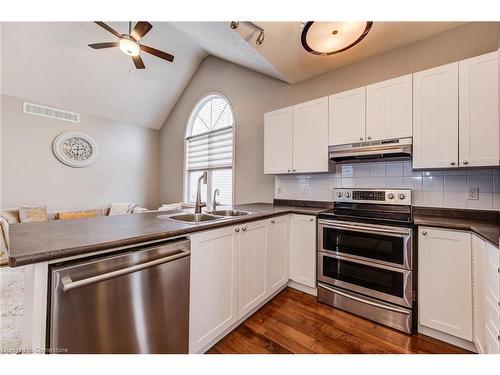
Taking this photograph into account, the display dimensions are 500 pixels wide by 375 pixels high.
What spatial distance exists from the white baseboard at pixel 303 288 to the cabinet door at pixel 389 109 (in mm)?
1711

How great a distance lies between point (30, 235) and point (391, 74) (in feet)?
10.9

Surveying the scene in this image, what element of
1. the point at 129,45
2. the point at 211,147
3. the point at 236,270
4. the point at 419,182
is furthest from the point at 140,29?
the point at 419,182

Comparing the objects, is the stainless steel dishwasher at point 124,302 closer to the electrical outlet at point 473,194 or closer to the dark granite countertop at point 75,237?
the dark granite countertop at point 75,237

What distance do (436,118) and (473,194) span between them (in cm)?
77

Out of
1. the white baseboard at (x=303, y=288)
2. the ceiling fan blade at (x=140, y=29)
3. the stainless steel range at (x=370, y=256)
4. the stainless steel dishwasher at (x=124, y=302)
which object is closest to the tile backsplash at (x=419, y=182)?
the stainless steel range at (x=370, y=256)

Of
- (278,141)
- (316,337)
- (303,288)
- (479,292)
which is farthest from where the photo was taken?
(278,141)

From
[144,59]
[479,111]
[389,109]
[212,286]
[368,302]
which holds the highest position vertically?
[144,59]

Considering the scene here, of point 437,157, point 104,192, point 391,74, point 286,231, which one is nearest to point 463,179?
point 437,157

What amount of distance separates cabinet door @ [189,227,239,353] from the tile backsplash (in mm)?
1534

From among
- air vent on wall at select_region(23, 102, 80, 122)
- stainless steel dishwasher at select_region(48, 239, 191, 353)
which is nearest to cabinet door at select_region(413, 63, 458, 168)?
stainless steel dishwasher at select_region(48, 239, 191, 353)

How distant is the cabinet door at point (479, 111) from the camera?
1.56 m

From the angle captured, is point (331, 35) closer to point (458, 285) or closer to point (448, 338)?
point (458, 285)

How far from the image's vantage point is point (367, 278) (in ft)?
6.32
